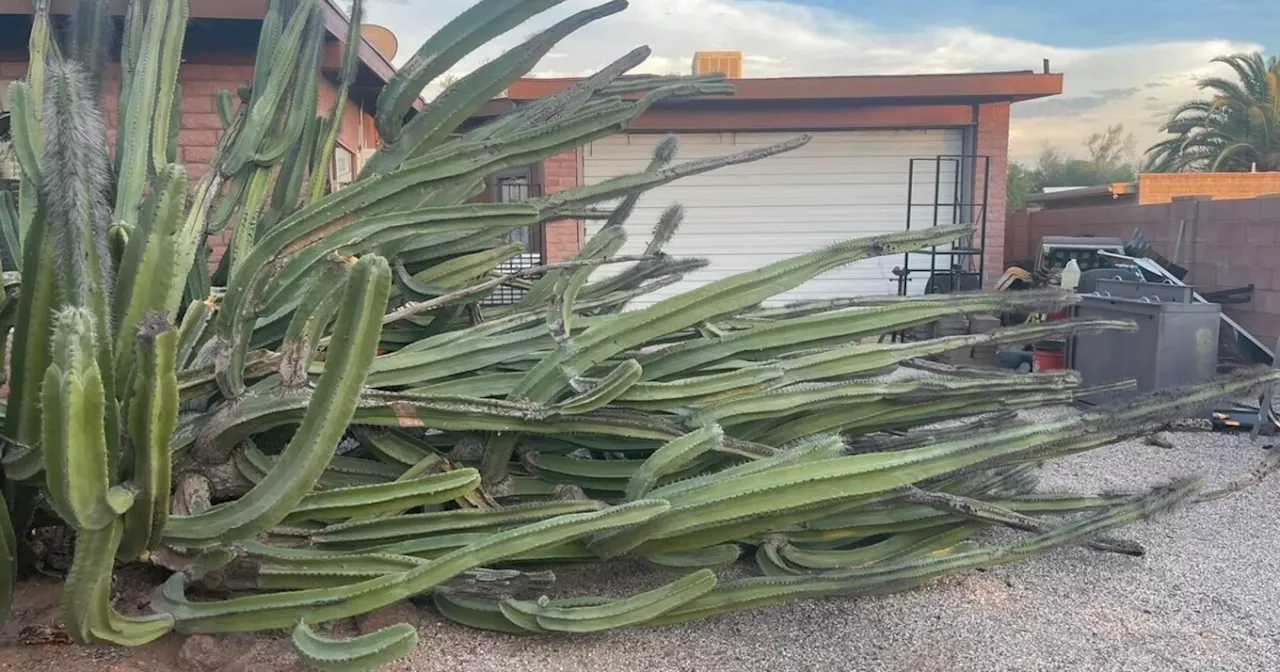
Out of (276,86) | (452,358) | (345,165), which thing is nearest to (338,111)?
(276,86)

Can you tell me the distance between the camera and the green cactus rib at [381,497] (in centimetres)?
279

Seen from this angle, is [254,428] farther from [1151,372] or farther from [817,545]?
[1151,372]

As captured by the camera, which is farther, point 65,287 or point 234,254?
point 234,254

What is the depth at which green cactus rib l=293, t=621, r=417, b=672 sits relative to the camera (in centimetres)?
228

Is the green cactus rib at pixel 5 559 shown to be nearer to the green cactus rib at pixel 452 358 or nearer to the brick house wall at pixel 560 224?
the green cactus rib at pixel 452 358

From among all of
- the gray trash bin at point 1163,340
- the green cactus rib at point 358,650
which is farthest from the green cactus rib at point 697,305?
the gray trash bin at point 1163,340

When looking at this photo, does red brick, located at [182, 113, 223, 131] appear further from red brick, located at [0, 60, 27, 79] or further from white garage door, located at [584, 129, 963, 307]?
white garage door, located at [584, 129, 963, 307]

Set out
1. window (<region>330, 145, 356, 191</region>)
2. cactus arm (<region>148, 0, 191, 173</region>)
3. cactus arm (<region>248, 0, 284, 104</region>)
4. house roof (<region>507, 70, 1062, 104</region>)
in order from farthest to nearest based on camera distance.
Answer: house roof (<region>507, 70, 1062, 104</region>) < window (<region>330, 145, 356, 191</region>) < cactus arm (<region>248, 0, 284, 104</region>) < cactus arm (<region>148, 0, 191, 173</region>)

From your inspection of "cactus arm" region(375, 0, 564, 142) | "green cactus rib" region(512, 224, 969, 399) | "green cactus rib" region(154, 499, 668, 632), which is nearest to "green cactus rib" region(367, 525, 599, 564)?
"green cactus rib" region(154, 499, 668, 632)

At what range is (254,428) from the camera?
286 centimetres

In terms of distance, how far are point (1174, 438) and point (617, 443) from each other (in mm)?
5033

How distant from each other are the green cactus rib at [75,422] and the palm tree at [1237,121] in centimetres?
2620

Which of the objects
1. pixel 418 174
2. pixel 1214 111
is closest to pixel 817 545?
pixel 418 174

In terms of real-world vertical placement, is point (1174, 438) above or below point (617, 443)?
below
